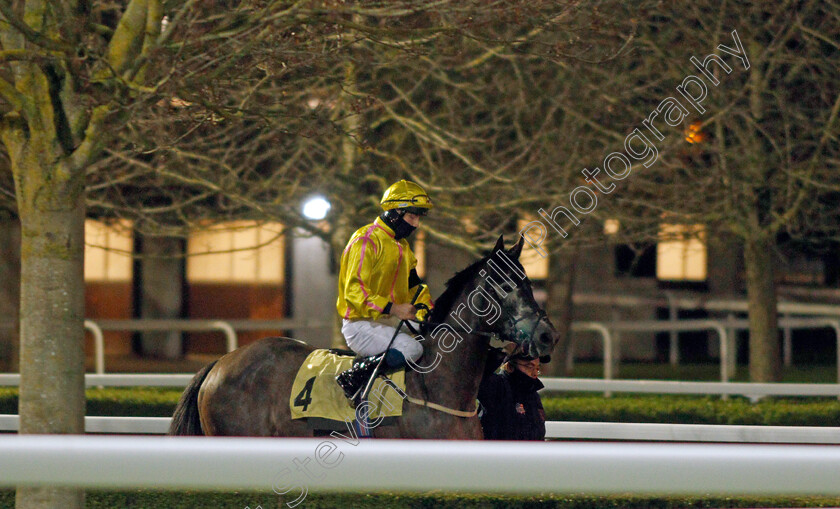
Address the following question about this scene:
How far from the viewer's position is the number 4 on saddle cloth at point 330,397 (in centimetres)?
471

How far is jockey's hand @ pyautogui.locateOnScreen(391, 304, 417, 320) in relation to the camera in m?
4.72

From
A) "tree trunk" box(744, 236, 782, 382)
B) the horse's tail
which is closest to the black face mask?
the horse's tail

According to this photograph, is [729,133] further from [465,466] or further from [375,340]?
[465,466]

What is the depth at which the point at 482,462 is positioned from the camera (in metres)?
1.71

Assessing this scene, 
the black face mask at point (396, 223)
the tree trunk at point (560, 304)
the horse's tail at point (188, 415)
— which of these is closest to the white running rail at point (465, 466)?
the black face mask at point (396, 223)

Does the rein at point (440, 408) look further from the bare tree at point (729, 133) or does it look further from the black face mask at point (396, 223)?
the bare tree at point (729, 133)

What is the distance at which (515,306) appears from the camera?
4.62 meters

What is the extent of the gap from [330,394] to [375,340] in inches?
13.6

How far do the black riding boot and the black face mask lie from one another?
0.63 m

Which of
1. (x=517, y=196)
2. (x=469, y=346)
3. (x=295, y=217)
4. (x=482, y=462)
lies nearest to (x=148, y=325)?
(x=295, y=217)

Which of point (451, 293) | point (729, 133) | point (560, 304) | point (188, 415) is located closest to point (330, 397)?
point (451, 293)

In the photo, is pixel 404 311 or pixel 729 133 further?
pixel 729 133

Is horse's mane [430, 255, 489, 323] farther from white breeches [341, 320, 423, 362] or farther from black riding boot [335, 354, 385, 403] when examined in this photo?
black riding boot [335, 354, 385, 403]

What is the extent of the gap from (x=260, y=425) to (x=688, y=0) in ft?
21.4
